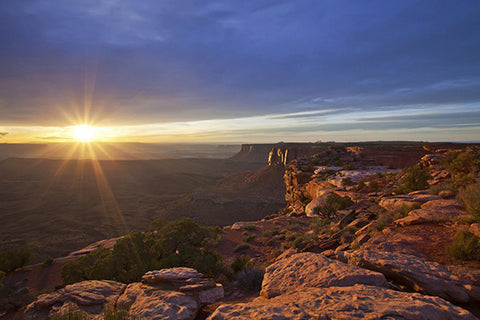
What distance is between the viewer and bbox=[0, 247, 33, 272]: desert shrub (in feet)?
43.6

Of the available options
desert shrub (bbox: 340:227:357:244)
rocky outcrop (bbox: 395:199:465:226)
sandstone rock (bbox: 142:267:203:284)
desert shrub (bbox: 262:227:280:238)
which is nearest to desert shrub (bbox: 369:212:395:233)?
rocky outcrop (bbox: 395:199:465:226)

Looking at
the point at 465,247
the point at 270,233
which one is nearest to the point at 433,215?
the point at 465,247

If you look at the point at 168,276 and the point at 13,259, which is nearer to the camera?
the point at 168,276

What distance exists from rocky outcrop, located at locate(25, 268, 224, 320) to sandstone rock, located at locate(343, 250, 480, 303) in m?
3.08

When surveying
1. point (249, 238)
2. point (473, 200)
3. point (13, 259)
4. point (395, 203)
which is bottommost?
point (13, 259)

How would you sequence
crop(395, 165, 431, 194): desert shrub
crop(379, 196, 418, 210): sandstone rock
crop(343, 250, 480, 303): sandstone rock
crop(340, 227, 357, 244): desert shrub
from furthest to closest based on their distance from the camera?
crop(395, 165, 431, 194): desert shrub < crop(379, 196, 418, 210): sandstone rock < crop(340, 227, 357, 244): desert shrub < crop(343, 250, 480, 303): sandstone rock

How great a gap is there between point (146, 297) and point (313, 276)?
324cm

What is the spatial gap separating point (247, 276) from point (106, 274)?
4863 mm

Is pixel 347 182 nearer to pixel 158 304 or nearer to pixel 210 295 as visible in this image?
pixel 210 295

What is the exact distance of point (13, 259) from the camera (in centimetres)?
1371

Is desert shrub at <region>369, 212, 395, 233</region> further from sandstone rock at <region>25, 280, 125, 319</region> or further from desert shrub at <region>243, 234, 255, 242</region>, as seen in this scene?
sandstone rock at <region>25, 280, 125, 319</region>

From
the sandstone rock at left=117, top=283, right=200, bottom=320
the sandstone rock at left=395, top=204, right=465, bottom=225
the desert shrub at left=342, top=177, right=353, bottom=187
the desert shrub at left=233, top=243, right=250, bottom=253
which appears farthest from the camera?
the desert shrub at left=342, top=177, right=353, bottom=187

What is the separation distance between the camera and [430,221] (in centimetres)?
755

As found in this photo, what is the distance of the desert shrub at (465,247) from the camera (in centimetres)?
504
